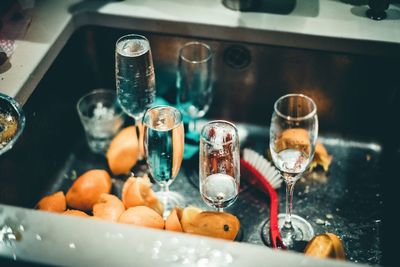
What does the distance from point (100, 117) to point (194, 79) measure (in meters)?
0.28

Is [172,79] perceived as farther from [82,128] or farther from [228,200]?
[228,200]

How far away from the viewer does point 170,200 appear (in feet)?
4.00

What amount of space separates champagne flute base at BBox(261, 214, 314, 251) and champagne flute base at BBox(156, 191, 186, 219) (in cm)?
21

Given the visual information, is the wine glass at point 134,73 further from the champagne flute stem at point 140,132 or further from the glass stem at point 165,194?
the glass stem at point 165,194

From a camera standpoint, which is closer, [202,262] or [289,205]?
[202,262]

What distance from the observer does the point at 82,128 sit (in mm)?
1454

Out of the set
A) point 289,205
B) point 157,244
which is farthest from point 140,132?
point 157,244

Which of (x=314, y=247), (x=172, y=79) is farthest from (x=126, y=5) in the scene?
(x=314, y=247)

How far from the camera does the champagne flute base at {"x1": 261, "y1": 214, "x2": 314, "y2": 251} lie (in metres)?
1.11

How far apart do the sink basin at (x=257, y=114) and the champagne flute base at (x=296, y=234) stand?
2 cm

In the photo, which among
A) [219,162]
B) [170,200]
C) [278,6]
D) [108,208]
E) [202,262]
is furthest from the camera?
[278,6]

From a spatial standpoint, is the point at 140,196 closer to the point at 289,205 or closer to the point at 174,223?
the point at 174,223

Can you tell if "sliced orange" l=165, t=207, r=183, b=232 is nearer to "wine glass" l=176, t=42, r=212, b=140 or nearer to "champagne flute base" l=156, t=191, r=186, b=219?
"champagne flute base" l=156, t=191, r=186, b=219

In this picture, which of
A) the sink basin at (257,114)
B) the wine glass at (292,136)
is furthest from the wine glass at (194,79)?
the wine glass at (292,136)
